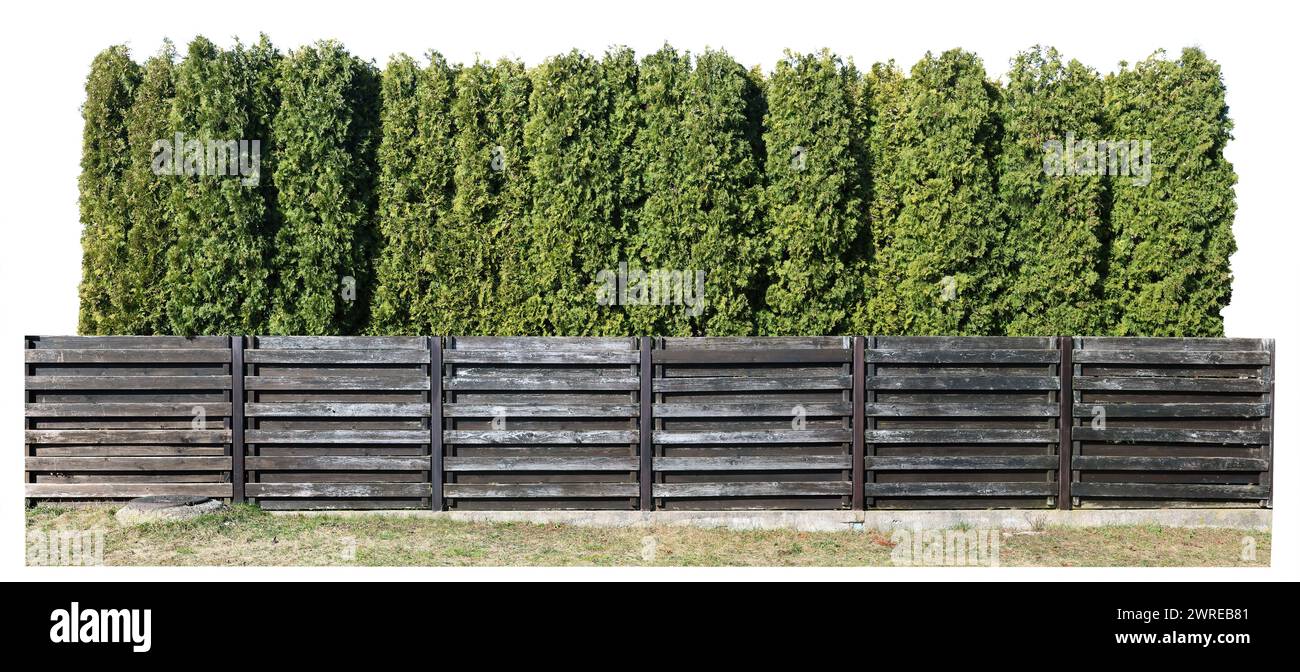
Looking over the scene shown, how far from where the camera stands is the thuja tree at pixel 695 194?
10.4 metres

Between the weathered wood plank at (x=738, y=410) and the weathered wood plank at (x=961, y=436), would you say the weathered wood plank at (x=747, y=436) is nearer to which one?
the weathered wood plank at (x=738, y=410)

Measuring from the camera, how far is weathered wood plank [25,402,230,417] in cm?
1049

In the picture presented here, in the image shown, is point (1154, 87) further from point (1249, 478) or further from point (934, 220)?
point (1249, 478)

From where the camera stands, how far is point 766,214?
35.0ft

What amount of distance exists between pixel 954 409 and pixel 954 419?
120mm

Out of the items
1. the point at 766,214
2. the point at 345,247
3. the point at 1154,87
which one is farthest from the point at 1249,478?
the point at 345,247

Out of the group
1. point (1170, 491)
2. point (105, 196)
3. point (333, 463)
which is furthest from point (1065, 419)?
point (105, 196)

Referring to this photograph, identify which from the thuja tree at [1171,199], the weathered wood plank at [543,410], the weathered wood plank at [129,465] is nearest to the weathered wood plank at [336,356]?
the weathered wood plank at [543,410]

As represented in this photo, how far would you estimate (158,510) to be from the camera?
10.1 metres

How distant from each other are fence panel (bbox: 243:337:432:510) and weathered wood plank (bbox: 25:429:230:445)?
42 cm

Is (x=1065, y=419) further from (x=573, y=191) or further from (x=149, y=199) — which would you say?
(x=149, y=199)

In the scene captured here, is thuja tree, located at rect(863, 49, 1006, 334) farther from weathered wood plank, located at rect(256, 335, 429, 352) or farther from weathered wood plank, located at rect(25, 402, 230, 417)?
weathered wood plank, located at rect(25, 402, 230, 417)

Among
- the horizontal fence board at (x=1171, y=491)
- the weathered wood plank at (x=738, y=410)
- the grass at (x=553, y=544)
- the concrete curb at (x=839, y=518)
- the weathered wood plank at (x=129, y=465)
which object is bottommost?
the grass at (x=553, y=544)

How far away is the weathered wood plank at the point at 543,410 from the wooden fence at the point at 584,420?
24mm
